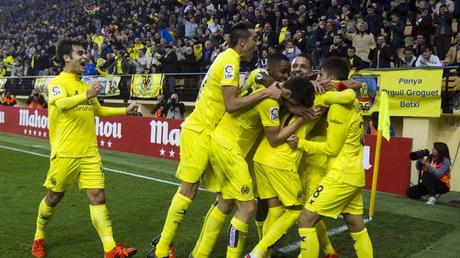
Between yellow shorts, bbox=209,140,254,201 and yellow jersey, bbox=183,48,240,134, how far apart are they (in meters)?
0.25

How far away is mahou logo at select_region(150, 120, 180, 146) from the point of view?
42.8 feet

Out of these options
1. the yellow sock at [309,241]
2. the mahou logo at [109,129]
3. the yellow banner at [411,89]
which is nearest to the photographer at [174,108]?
the mahou logo at [109,129]

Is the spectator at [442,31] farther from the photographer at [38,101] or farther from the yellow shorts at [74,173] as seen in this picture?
the photographer at [38,101]

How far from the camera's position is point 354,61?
41.6 ft

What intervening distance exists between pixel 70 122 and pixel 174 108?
998 cm

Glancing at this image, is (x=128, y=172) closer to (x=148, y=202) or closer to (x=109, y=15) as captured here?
(x=148, y=202)

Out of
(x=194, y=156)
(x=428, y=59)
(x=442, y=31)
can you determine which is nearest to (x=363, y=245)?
(x=194, y=156)

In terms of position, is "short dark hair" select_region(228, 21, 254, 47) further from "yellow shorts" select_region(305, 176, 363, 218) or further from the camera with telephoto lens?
the camera with telephoto lens

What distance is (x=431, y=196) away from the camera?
844 centimetres

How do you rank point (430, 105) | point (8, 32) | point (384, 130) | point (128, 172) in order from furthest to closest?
point (8, 32), point (128, 172), point (430, 105), point (384, 130)

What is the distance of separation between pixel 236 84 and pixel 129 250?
1.79m

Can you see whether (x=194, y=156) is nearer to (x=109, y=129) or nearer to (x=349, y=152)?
(x=349, y=152)

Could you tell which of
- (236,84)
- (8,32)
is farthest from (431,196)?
(8,32)

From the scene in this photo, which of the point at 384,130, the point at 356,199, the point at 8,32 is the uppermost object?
the point at 8,32
